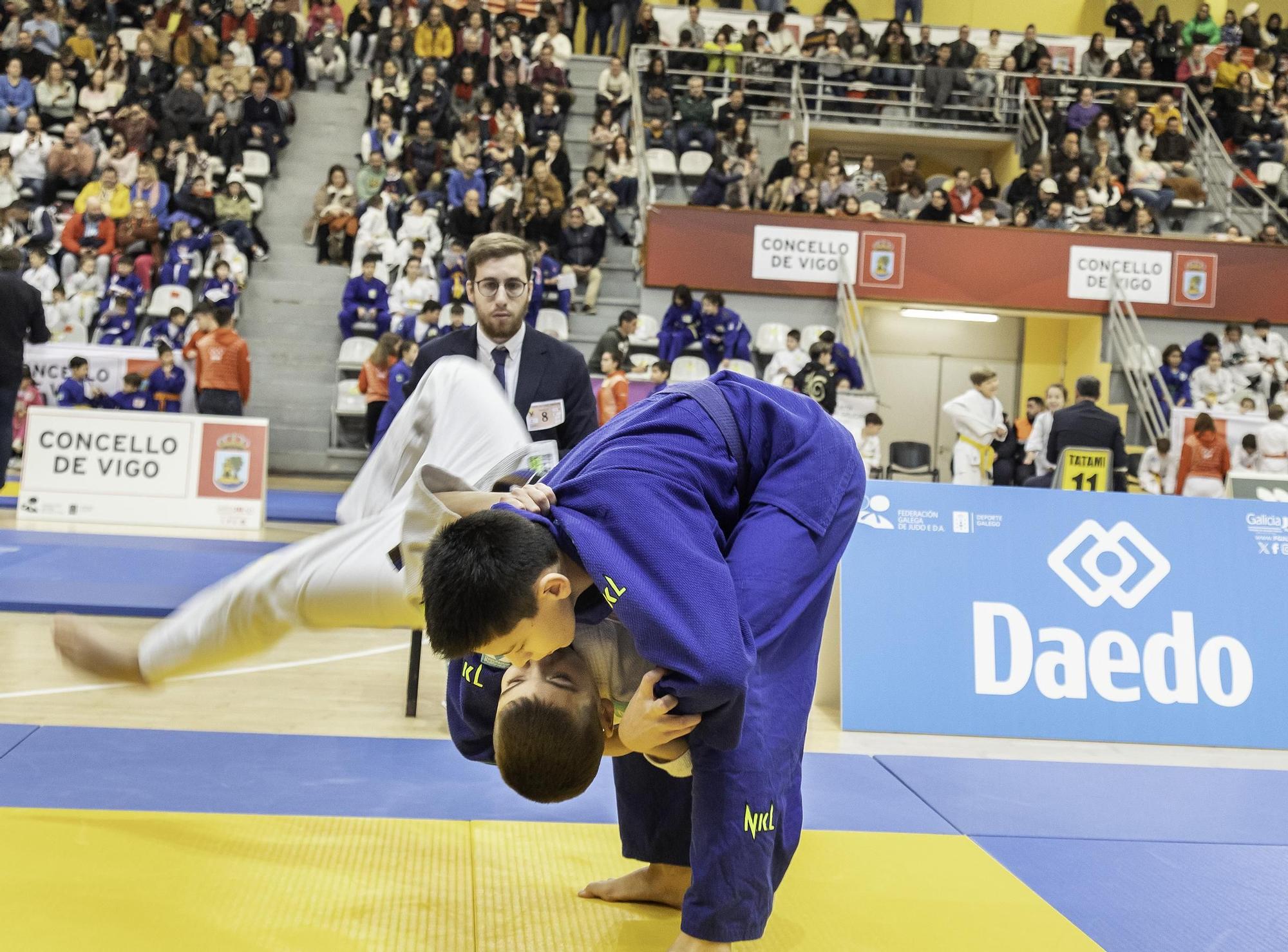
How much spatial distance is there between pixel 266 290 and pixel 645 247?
15.0ft

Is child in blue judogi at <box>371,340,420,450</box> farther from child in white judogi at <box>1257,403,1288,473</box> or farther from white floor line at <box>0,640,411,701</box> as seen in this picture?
child in white judogi at <box>1257,403,1288,473</box>

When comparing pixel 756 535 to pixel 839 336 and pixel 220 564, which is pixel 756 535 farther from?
pixel 839 336

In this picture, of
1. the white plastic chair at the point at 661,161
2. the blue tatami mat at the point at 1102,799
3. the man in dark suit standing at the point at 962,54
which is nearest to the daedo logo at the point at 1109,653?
the blue tatami mat at the point at 1102,799

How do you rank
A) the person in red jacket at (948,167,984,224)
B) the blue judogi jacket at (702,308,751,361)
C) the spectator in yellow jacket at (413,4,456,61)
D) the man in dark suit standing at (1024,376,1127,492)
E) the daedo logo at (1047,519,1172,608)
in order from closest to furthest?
the daedo logo at (1047,519,1172,608)
the man in dark suit standing at (1024,376,1127,492)
the blue judogi jacket at (702,308,751,361)
the person in red jacket at (948,167,984,224)
the spectator in yellow jacket at (413,4,456,61)

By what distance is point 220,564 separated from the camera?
22.8 ft

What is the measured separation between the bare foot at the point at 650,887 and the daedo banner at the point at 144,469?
700 centimetres

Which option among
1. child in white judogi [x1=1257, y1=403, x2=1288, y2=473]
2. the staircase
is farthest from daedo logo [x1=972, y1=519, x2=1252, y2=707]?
the staircase

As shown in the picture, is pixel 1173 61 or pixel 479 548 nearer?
pixel 479 548

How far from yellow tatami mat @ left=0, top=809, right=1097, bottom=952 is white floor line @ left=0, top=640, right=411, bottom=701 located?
813mm

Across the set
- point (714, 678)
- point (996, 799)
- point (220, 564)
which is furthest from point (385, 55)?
point (714, 678)

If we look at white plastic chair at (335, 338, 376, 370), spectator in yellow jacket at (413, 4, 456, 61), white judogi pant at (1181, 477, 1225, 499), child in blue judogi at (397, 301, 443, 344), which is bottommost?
white judogi pant at (1181, 477, 1225, 499)

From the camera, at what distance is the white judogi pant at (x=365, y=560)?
2545 millimetres

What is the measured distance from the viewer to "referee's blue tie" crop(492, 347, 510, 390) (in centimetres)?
400

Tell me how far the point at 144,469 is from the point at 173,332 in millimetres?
3798
